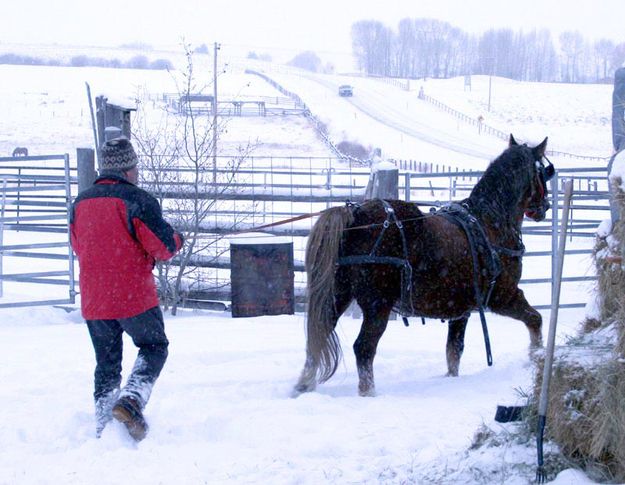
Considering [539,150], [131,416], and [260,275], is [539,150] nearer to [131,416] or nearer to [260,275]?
[260,275]

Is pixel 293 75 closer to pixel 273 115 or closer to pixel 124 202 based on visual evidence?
pixel 273 115

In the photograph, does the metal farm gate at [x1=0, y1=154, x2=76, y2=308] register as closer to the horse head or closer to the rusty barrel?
the rusty barrel

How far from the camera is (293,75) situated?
7075cm

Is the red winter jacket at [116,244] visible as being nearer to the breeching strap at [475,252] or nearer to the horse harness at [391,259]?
the horse harness at [391,259]

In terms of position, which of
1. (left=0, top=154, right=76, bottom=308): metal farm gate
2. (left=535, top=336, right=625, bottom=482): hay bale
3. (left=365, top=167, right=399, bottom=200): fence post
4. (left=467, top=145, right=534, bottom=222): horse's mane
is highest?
(left=467, top=145, right=534, bottom=222): horse's mane

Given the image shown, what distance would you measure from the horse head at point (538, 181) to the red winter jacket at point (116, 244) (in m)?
3.23

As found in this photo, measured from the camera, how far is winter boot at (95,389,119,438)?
468cm

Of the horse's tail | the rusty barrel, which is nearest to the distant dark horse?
the horse's tail

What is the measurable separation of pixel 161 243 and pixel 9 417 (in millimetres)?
1522

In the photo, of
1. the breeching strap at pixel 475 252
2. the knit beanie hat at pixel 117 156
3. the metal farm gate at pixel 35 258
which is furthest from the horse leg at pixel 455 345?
the metal farm gate at pixel 35 258

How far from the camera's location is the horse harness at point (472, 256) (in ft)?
18.2

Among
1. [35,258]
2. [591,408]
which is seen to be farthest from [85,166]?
[591,408]

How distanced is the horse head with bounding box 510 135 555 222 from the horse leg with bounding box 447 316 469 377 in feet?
3.78

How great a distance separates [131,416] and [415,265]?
2.28 meters
